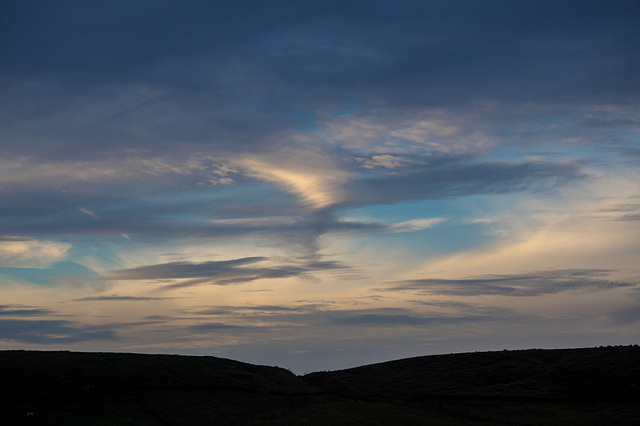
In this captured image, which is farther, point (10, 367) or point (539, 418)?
point (10, 367)

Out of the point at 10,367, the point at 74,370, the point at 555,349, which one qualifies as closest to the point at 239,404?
the point at 74,370

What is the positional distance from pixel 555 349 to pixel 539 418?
5171 cm

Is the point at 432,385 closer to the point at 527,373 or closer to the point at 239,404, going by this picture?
the point at 527,373

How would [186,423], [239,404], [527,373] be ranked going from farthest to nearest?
[527,373] → [239,404] → [186,423]

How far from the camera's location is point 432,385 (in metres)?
97.9

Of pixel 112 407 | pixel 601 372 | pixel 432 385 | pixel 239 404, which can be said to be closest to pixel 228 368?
pixel 239 404

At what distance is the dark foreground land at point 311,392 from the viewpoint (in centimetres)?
6812

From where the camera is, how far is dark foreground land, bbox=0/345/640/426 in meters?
68.1

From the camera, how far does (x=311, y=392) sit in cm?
8719

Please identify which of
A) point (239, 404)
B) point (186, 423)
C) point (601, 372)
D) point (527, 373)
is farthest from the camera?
point (527, 373)

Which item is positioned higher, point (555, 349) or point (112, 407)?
point (555, 349)

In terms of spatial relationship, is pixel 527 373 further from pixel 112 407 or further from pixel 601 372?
pixel 112 407

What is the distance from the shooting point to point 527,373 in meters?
102

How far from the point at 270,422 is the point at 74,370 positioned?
36.3 metres
